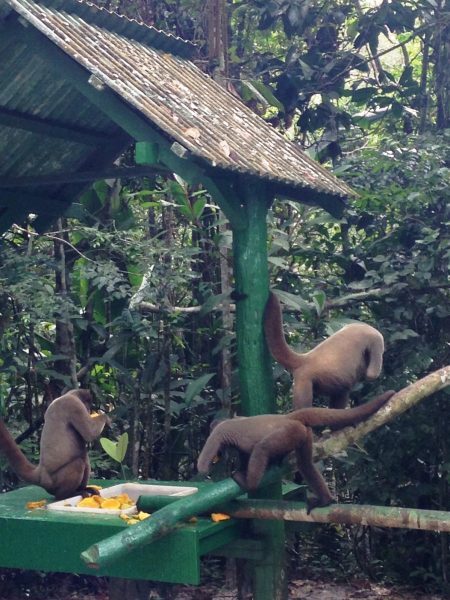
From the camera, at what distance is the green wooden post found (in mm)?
5066

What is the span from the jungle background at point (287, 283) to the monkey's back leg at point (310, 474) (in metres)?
1.76

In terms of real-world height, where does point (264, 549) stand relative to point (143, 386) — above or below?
below

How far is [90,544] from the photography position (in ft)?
14.6

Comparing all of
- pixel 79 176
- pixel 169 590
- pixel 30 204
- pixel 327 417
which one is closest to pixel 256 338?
pixel 327 417

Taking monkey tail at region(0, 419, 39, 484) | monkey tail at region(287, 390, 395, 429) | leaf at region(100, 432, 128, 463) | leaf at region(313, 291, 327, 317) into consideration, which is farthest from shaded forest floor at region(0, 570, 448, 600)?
monkey tail at region(287, 390, 395, 429)

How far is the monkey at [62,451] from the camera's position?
5270 millimetres

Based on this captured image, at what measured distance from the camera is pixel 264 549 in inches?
198

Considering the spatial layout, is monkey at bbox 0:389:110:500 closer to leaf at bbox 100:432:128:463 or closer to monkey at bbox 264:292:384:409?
leaf at bbox 100:432:128:463

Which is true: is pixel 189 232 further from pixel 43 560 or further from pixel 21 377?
pixel 43 560

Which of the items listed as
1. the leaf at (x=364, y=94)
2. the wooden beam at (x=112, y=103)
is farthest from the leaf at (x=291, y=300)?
the leaf at (x=364, y=94)

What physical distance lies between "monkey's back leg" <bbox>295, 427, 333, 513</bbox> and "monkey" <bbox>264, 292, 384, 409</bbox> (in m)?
0.49

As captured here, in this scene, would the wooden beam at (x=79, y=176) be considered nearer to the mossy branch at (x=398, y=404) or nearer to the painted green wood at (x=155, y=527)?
the mossy branch at (x=398, y=404)

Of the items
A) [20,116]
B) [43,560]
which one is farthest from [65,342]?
[43,560]

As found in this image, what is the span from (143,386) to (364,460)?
1.98 m
